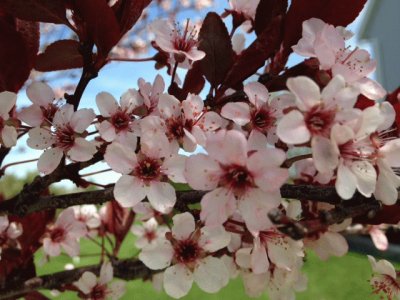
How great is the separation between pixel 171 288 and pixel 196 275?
4 centimetres

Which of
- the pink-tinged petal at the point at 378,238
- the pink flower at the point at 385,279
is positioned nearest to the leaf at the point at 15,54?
the pink flower at the point at 385,279

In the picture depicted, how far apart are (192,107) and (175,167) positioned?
0.28 ft

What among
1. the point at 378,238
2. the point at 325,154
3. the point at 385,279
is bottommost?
the point at 378,238

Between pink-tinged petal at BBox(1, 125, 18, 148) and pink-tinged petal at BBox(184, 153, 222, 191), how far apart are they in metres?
0.28

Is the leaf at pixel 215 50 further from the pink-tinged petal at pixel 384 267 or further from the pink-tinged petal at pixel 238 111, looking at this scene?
the pink-tinged petal at pixel 384 267

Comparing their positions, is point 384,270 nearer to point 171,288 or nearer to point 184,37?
point 171,288

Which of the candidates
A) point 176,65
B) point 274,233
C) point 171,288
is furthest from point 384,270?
point 176,65

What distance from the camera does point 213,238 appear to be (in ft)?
2.03

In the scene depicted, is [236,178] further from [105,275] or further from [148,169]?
[105,275]

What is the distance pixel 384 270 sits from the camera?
2.42ft

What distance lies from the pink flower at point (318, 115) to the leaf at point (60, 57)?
0.37 metres

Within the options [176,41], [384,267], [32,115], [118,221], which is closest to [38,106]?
[32,115]

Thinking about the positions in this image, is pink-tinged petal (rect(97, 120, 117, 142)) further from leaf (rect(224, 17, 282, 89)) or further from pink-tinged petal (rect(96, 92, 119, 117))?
leaf (rect(224, 17, 282, 89))

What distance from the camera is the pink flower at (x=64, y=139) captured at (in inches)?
24.7
